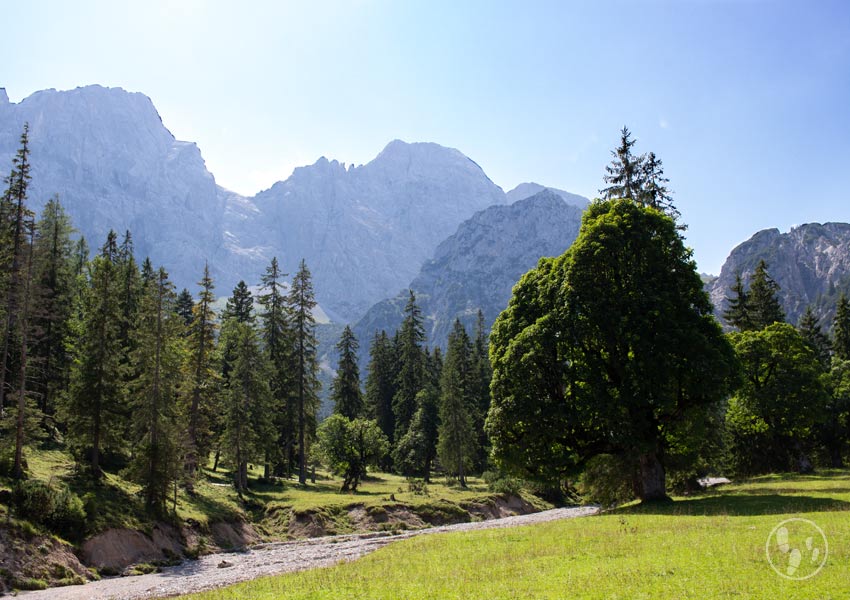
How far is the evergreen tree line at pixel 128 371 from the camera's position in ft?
115

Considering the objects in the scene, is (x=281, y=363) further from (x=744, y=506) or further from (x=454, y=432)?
(x=744, y=506)

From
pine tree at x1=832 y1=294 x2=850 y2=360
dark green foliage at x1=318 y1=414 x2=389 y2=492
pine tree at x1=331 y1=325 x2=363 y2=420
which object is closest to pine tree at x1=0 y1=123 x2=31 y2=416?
dark green foliage at x1=318 y1=414 x2=389 y2=492

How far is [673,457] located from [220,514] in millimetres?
31798

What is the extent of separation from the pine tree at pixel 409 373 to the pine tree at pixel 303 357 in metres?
23.4

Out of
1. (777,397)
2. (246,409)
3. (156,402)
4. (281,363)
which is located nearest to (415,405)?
(281,363)

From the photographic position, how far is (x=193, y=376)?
47500mm

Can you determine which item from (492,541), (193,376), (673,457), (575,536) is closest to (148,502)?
(193,376)

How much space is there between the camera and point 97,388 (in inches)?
1503

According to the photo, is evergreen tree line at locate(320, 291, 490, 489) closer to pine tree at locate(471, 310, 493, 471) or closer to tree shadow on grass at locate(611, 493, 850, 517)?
pine tree at locate(471, 310, 493, 471)

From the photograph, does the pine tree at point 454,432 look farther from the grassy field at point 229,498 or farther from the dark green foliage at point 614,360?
the dark green foliage at point 614,360

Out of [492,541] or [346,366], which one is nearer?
[492,541]

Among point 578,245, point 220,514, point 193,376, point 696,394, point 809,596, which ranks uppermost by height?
point 578,245

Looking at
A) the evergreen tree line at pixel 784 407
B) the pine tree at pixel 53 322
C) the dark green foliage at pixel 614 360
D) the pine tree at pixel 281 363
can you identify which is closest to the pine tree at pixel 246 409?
the pine tree at pixel 281 363

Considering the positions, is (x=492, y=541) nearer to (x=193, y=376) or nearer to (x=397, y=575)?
(x=397, y=575)
